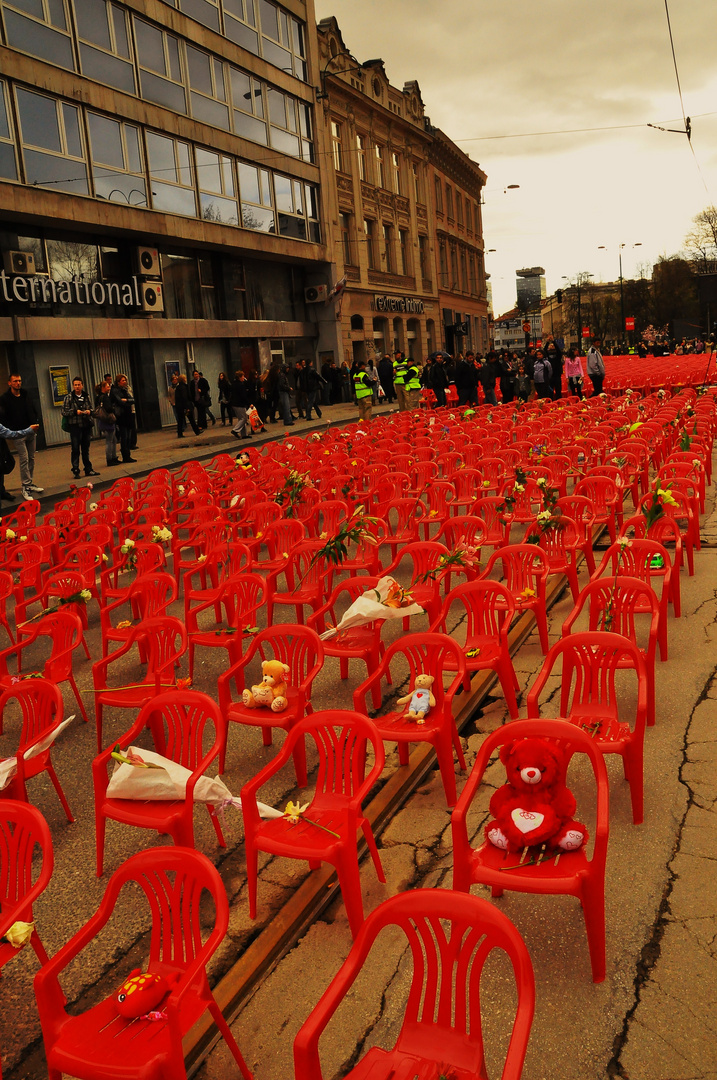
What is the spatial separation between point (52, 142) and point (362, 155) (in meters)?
21.2

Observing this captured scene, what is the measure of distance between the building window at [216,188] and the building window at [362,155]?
12.1 metres

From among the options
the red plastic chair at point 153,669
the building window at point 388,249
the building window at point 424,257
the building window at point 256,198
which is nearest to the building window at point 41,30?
the building window at point 256,198

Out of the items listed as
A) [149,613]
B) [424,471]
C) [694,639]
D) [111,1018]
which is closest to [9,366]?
[424,471]

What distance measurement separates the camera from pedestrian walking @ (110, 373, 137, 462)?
60.5 feet

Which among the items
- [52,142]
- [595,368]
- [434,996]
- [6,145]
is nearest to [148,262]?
[52,142]

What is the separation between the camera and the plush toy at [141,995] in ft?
9.05

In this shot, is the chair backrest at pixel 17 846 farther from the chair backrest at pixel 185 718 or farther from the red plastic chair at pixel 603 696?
the red plastic chair at pixel 603 696

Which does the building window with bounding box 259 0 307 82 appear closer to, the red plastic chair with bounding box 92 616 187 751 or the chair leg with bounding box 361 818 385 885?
the red plastic chair with bounding box 92 616 187 751

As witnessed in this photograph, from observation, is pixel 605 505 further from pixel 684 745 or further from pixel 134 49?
pixel 134 49

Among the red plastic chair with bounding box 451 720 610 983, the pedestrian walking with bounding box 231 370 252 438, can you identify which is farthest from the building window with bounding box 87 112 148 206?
the red plastic chair with bounding box 451 720 610 983

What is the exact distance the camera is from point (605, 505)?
29.7 feet

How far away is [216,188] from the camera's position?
2703 centimetres

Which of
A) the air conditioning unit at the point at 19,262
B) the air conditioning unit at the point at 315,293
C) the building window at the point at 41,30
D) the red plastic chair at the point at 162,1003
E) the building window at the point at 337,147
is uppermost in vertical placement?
the building window at the point at 337,147

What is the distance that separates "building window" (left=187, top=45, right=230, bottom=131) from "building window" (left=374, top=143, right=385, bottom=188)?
13747 millimetres
